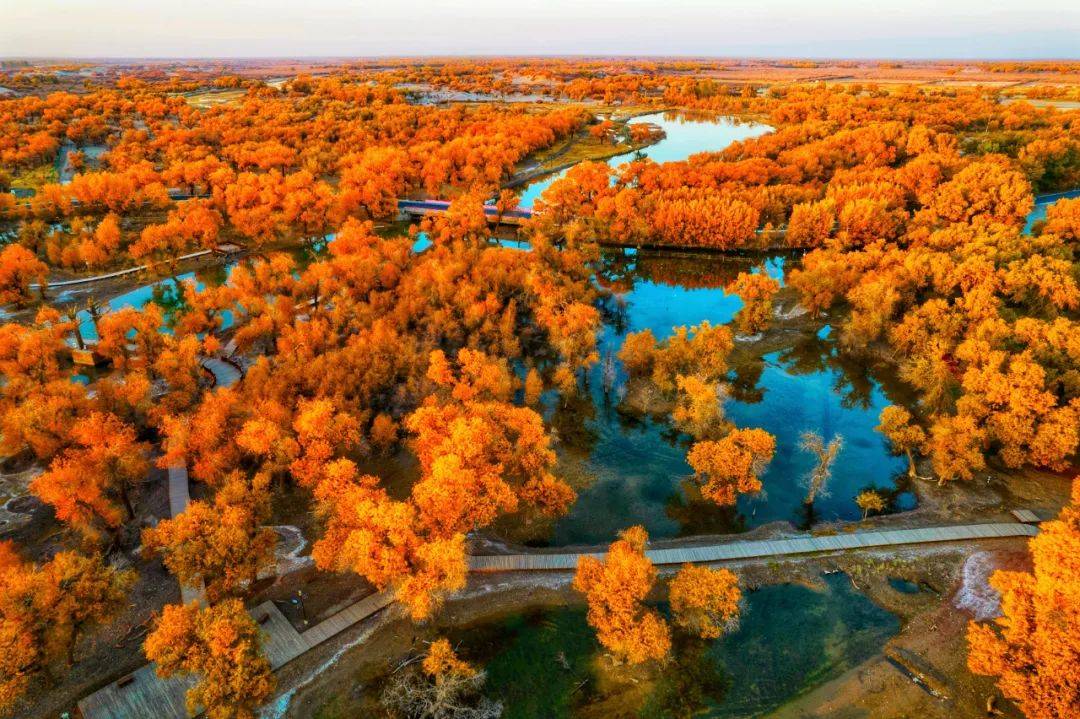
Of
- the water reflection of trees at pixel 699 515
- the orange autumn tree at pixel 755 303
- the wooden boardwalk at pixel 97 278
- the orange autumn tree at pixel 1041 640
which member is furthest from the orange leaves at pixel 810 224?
the wooden boardwalk at pixel 97 278

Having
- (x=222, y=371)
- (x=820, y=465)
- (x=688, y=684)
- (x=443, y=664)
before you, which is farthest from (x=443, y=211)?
(x=688, y=684)

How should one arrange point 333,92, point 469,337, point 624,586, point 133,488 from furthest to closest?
1. point 333,92
2. point 469,337
3. point 133,488
4. point 624,586

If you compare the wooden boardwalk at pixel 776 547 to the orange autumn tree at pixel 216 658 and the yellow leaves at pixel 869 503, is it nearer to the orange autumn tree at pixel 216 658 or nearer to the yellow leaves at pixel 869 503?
the yellow leaves at pixel 869 503

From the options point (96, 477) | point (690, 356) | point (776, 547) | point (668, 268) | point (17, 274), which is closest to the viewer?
point (96, 477)

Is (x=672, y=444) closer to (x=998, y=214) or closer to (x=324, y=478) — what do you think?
(x=324, y=478)

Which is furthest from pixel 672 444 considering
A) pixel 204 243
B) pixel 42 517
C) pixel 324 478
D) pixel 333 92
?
pixel 333 92

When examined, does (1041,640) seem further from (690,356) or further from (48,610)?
(48,610)
